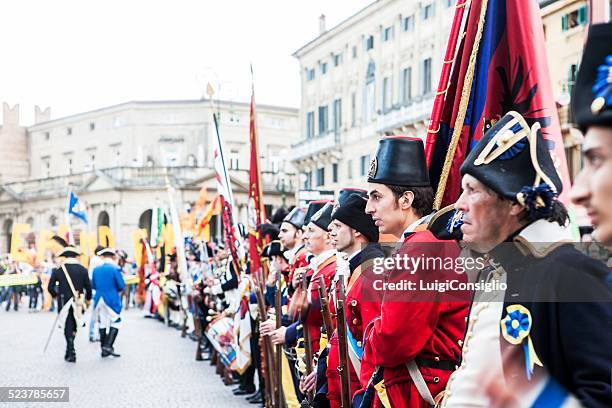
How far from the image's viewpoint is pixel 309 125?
50.4 metres

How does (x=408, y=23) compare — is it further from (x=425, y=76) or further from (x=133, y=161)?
(x=133, y=161)

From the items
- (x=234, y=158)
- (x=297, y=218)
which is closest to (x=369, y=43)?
(x=234, y=158)

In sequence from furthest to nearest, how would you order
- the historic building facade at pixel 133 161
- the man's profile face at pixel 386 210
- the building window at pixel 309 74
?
the historic building facade at pixel 133 161
the building window at pixel 309 74
the man's profile face at pixel 386 210

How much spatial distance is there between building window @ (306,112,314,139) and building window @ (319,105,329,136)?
1.27 meters

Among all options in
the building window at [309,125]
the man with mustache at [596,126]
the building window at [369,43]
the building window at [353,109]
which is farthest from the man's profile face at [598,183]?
the building window at [309,125]

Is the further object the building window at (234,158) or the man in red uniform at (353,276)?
the building window at (234,158)

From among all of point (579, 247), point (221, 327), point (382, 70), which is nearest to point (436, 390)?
point (579, 247)

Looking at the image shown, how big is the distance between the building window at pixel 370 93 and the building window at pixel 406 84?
310cm

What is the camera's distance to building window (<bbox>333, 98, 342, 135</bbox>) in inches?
1812

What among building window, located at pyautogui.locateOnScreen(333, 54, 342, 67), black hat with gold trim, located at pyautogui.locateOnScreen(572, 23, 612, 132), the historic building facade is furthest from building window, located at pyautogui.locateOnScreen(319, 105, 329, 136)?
black hat with gold trim, located at pyautogui.locateOnScreen(572, 23, 612, 132)

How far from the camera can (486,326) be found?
268 centimetres

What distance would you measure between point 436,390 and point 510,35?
5.31 feet

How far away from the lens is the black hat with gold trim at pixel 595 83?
1914 mm

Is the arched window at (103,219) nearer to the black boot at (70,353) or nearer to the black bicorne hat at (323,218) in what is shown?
the black boot at (70,353)
